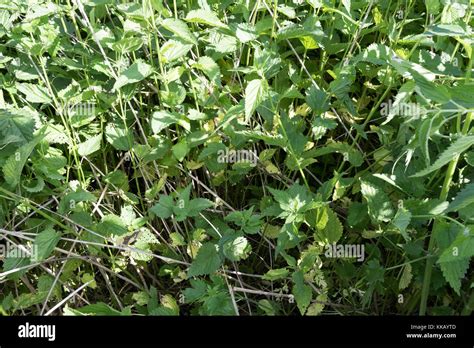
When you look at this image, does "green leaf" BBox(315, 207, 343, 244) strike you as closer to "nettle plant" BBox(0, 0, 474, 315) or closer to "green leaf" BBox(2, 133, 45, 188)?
"nettle plant" BBox(0, 0, 474, 315)

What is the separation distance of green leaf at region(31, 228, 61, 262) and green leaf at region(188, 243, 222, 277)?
11.3 inches

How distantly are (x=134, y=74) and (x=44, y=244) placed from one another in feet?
1.31

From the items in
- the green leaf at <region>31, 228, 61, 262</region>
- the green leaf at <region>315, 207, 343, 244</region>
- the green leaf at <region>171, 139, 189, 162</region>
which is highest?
the green leaf at <region>171, 139, 189, 162</region>

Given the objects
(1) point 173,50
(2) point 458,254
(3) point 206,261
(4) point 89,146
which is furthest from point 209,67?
(2) point 458,254

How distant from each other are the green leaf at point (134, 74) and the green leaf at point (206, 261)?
1.26 ft

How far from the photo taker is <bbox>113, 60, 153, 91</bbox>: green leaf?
1.39 m

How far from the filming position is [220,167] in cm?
152

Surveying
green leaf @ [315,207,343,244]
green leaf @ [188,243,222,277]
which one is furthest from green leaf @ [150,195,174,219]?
green leaf @ [315,207,343,244]

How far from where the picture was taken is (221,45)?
1.47 meters

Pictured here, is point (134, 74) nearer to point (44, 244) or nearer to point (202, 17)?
point (202, 17)

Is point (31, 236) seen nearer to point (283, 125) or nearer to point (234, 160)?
point (234, 160)

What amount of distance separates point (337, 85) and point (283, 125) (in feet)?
0.49

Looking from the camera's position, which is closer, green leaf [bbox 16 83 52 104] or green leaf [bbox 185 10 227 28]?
green leaf [bbox 185 10 227 28]

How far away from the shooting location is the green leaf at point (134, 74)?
1.39m
